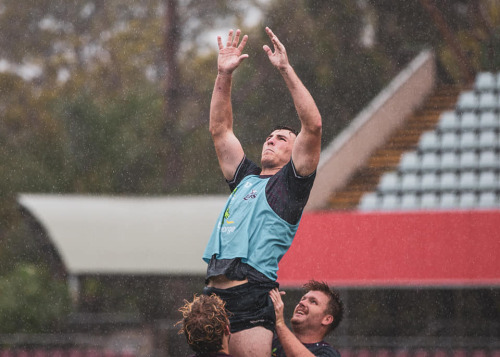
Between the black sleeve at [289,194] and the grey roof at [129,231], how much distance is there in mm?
7185

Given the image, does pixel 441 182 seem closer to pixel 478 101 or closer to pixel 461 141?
pixel 461 141

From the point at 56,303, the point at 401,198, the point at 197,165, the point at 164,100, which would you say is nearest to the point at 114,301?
the point at 56,303

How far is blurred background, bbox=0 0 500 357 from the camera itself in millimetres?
12016

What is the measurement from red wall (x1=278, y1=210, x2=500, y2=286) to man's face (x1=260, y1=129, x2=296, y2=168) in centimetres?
517

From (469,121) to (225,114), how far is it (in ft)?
28.1

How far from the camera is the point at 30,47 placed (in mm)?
16953

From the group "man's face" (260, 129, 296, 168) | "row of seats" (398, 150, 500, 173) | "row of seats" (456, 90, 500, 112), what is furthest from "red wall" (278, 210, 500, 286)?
"man's face" (260, 129, 296, 168)

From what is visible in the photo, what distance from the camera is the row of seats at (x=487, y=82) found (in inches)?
500

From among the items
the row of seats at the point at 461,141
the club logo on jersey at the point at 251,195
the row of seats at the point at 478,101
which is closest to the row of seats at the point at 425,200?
the row of seats at the point at 461,141

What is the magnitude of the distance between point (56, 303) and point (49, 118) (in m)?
4.68

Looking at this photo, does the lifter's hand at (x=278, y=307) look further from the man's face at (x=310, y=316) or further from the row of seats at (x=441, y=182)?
the row of seats at (x=441, y=182)

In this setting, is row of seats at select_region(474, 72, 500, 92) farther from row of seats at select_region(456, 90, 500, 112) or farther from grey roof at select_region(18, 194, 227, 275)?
grey roof at select_region(18, 194, 227, 275)

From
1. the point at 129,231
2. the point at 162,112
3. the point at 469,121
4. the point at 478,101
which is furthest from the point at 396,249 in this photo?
the point at 162,112

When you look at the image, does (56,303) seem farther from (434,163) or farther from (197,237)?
(434,163)
